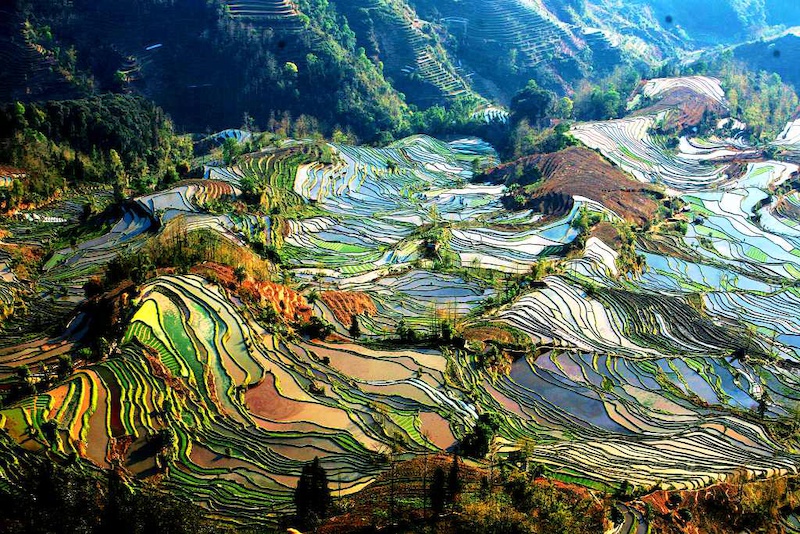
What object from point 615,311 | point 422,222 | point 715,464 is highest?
point 715,464

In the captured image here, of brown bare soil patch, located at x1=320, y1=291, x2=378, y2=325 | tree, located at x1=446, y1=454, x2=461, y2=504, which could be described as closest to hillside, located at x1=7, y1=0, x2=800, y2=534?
tree, located at x1=446, y1=454, x2=461, y2=504

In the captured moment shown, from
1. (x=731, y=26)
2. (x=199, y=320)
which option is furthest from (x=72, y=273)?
(x=731, y=26)

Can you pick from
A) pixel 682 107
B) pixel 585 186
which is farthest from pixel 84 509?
pixel 682 107

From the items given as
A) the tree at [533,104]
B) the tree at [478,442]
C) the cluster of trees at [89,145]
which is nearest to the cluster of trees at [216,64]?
the cluster of trees at [89,145]

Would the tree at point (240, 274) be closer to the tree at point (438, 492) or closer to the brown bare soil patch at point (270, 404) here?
the brown bare soil patch at point (270, 404)

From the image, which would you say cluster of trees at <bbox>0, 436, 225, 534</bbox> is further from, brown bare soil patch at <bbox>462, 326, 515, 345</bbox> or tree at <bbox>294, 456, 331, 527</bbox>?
brown bare soil patch at <bbox>462, 326, 515, 345</bbox>

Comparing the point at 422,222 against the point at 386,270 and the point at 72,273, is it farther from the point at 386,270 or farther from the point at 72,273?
the point at 72,273
